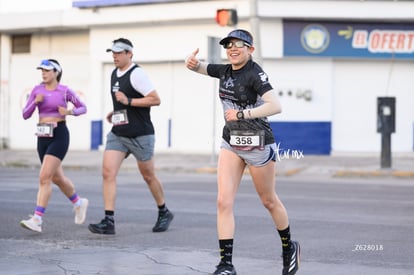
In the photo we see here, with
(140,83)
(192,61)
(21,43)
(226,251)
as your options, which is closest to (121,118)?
(140,83)

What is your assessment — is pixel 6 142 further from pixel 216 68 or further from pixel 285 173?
pixel 216 68

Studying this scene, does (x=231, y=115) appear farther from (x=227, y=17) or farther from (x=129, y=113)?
(x=227, y=17)

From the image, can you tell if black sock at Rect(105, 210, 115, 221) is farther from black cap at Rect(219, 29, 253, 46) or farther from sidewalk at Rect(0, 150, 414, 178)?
sidewalk at Rect(0, 150, 414, 178)

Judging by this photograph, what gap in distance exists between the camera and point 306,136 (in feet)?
82.7

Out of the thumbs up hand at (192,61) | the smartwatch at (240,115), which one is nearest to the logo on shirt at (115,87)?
the thumbs up hand at (192,61)

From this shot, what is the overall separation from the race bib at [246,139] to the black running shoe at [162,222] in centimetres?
304

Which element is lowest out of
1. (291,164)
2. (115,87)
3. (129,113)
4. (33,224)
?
(291,164)

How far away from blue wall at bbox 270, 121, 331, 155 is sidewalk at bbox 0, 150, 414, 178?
0.72m

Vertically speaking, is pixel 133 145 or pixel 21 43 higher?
pixel 21 43

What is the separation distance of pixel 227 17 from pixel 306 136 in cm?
706

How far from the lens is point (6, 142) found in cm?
2944

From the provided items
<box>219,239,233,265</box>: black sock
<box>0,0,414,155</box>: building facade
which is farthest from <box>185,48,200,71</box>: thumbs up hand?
<box>0,0,414,155</box>: building facade

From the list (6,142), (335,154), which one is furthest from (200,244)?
(6,142)

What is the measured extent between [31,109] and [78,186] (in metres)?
5.60
